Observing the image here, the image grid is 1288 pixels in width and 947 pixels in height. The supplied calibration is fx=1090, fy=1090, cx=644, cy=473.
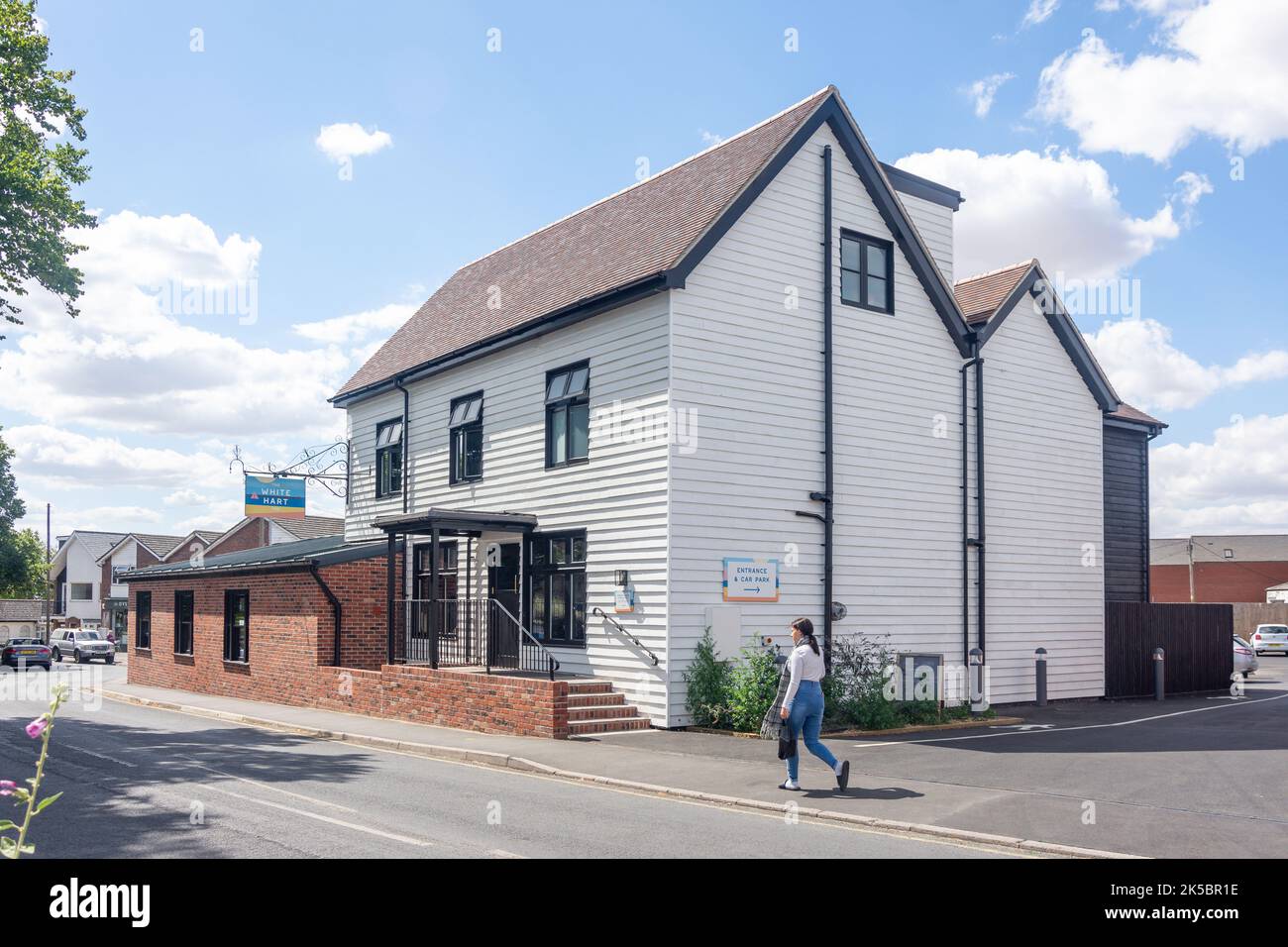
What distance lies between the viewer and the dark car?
164ft

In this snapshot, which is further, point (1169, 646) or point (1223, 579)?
point (1223, 579)

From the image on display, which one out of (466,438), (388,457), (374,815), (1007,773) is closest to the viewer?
(374,815)

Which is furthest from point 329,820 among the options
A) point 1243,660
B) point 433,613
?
point 1243,660

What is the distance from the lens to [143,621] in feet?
108

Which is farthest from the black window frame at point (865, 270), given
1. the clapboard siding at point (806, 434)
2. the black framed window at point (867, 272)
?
the clapboard siding at point (806, 434)

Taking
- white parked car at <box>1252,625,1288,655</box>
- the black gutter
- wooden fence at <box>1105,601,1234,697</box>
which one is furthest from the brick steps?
white parked car at <box>1252,625,1288,655</box>

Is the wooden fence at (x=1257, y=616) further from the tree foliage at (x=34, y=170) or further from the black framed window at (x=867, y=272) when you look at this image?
the tree foliage at (x=34, y=170)

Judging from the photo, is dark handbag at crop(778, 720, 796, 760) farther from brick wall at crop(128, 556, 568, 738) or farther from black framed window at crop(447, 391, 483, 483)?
black framed window at crop(447, 391, 483, 483)

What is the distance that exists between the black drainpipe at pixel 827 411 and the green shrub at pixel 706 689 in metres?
2.16

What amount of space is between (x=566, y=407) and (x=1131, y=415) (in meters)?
14.6

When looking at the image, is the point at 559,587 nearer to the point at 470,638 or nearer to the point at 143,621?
the point at 470,638
